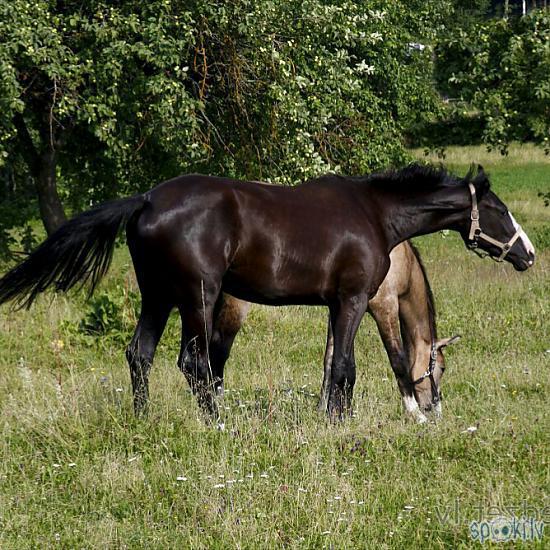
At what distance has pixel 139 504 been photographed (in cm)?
490

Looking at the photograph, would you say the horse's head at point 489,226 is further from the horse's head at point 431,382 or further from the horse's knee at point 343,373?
the horse's knee at point 343,373

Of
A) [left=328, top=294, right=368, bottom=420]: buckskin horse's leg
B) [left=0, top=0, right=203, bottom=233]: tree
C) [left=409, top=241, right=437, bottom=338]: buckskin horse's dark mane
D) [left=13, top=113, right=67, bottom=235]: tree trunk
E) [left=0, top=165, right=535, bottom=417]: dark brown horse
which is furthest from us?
[left=13, top=113, right=67, bottom=235]: tree trunk

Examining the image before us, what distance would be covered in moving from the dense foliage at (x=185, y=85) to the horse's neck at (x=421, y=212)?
3712 millimetres

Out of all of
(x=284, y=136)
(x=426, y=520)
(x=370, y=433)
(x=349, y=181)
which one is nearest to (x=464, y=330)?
(x=284, y=136)

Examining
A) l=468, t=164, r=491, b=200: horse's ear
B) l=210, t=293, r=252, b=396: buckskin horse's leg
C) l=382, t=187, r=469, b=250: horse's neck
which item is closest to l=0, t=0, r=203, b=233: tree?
l=210, t=293, r=252, b=396: buckskin horse's leg

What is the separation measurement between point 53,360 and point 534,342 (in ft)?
17.5

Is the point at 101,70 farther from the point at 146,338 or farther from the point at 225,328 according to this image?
the point at 146,338

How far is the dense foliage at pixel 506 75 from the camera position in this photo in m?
13.8

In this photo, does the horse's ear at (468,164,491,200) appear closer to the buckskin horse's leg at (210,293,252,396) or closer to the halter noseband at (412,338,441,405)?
the halter noseband at (412,338,441,405)

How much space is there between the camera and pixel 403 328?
806cm

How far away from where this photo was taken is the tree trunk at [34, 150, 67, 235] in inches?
526

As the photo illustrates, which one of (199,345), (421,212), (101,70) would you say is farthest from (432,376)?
(101,70)

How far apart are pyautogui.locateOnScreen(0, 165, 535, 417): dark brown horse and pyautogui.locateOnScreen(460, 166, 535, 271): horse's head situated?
Answer: 23.0 inches

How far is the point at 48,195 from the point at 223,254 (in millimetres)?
8060
